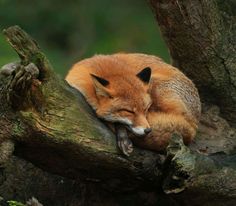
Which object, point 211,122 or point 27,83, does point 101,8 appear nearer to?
point 211,122

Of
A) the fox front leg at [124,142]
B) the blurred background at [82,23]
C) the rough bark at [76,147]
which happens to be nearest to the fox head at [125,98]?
the fox front leg at [124,142]

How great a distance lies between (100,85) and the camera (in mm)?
7914

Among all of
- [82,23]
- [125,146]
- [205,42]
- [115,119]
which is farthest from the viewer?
[82,23]

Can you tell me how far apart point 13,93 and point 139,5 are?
1240 cm

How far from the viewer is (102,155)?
738 centimetres

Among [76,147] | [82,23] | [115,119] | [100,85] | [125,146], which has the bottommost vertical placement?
[82,23]

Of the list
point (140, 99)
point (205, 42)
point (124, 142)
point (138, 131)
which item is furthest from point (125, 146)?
point (205, 42)

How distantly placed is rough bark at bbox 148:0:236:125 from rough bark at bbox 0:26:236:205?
1317mm

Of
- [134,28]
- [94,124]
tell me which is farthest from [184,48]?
[134,28]

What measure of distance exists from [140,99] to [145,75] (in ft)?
0.86

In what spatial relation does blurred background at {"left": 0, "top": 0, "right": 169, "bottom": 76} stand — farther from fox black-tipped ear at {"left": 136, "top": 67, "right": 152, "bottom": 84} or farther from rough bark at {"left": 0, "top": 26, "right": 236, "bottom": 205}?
rough bark at {"left": 0, "top": 26, "right": 236, "bottom": 205}

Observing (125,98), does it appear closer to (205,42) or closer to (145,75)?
(145,75)

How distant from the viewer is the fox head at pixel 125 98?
787 cm

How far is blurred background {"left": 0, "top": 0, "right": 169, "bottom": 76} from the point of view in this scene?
17641mm
